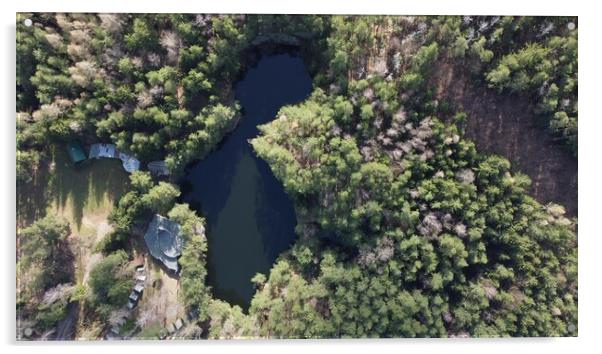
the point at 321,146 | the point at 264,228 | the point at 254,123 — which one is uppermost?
the point at 254,123

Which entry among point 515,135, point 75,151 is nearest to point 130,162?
point 75,151

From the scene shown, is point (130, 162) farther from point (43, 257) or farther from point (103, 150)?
point (43, 257)

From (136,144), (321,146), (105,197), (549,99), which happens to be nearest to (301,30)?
(321,146)

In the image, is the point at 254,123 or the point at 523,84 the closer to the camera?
the point at 523,84

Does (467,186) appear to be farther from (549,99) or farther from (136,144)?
(136,144)

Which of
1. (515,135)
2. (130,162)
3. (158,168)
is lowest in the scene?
(158,168)
